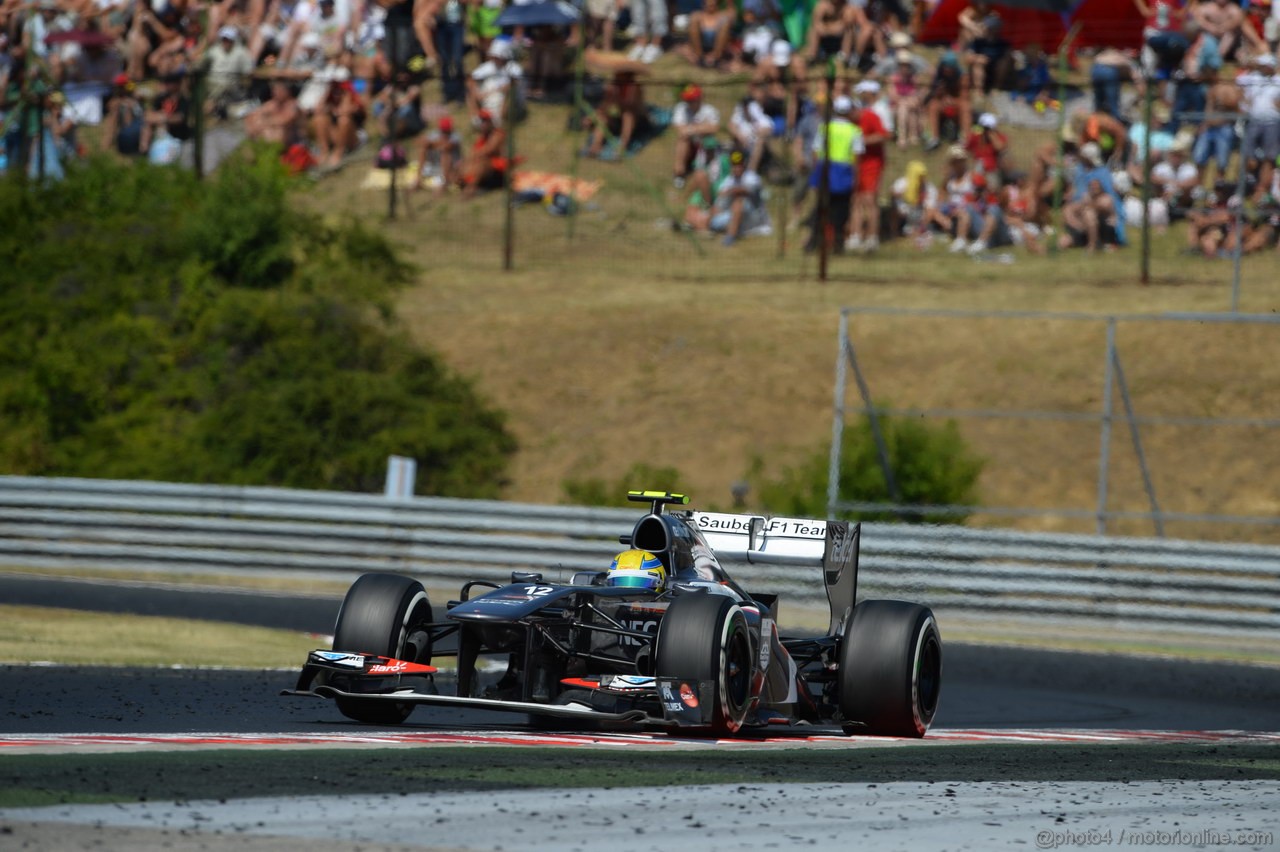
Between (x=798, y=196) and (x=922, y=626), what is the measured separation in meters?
16.4

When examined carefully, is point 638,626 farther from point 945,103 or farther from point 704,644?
point 945,103

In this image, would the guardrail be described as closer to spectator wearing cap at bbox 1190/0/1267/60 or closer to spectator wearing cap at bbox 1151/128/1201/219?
spectator wearing cap at bbox 1151/128/1201/219

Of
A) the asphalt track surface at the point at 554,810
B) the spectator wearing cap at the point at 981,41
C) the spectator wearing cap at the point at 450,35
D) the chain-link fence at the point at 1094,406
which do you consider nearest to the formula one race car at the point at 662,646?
the asphalt track surface at the point at 554,810

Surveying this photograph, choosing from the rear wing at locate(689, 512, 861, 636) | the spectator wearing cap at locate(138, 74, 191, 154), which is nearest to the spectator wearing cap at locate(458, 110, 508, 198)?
the spectator wearing cap at locate(138, 74, 191, 154)

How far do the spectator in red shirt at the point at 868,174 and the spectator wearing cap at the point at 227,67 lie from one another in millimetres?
9444

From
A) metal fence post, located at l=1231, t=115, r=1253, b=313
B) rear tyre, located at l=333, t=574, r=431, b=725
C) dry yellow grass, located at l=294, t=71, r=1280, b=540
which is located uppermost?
metal fence post, located at l=1231, t=115, r=1253, b=313

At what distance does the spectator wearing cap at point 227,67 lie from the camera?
91.9ft

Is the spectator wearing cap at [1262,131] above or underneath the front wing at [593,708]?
above

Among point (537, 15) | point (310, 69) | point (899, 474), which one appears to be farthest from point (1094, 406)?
point (310, 69)

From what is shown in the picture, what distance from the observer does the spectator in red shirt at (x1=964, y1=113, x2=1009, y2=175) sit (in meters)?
24.6

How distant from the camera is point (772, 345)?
978 inches

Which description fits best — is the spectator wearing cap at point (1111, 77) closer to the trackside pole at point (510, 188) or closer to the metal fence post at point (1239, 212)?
the metal fence post at point (1239, 212)

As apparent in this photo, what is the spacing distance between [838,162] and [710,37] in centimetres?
429

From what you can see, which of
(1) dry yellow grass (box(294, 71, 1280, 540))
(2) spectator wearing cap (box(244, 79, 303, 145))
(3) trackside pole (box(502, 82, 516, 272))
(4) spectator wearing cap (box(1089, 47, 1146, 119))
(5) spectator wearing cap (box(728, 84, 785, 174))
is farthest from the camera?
(2) spectator wearing cap (box(244, 79, 303, 145))
